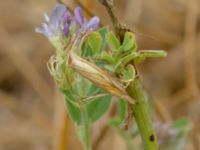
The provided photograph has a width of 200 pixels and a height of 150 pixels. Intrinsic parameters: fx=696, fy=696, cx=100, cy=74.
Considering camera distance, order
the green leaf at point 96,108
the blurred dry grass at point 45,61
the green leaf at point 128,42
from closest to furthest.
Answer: the green leaf at point 128,42, the green leaf at point 96,108, the blurred dry grass at point 45,61

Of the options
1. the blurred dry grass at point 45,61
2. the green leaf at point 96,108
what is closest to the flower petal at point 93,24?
the green leaf at point 96,108

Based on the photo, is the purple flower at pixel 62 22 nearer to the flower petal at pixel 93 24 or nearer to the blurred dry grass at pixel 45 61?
the flower petal at pixel 93 24

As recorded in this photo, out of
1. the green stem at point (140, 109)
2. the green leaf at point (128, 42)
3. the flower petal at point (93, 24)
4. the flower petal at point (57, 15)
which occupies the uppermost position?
the flower petal at point (57, 15)

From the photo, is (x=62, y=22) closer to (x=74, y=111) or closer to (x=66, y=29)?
(x=66, y=29)

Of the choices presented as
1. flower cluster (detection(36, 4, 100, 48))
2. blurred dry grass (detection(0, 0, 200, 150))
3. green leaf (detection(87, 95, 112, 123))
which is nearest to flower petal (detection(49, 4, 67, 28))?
flower cluster (detection(36, 4, 100, 48))

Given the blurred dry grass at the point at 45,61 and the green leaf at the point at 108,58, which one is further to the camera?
the blurred dry grass at the point at 45,61

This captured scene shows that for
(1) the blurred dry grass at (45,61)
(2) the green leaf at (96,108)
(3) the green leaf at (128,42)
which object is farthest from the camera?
(1) the blurred dry grass at (45,61)
